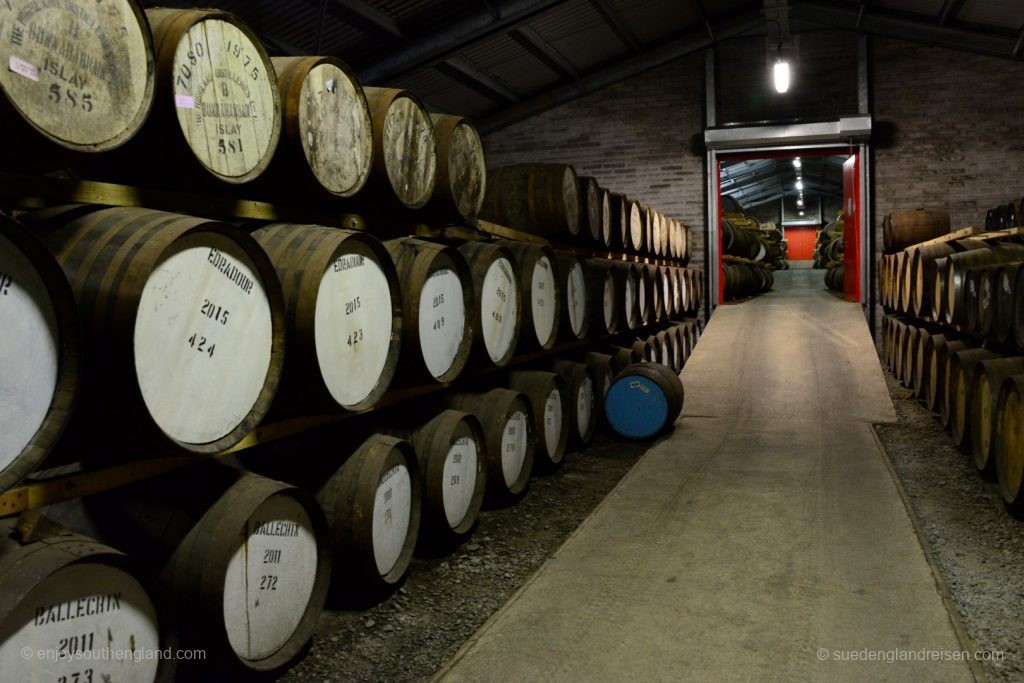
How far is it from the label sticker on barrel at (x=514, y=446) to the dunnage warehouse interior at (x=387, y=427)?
0.03 m

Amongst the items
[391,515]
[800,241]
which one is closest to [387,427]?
[391,515]

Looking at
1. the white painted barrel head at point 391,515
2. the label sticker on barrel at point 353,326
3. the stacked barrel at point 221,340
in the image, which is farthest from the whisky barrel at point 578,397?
the label sticker on barrel at point 353,326

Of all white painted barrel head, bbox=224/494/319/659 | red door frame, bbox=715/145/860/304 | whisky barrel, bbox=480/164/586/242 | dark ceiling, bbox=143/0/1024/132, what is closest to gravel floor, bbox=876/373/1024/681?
white painted barrel head, bbox=224/494/319/659

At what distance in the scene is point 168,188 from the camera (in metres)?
2.41

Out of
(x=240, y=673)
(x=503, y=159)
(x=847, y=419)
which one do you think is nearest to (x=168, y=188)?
(x=240, y=673)

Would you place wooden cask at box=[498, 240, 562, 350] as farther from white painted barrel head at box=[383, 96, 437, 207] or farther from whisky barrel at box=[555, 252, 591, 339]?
white painted barrel head at box=[383, 96, 437, 207]

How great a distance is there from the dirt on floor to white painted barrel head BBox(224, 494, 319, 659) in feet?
0.81

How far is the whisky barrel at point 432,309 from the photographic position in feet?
11.1

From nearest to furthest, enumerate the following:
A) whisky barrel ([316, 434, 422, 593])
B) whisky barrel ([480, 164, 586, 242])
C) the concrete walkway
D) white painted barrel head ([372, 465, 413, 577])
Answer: the concrete walkway → whisky barrel ([316, 434, 422, 593]) → white painted barrel head ([372, 465, 413, 577]) → whisky barrel ([480, 164, 586, 242])

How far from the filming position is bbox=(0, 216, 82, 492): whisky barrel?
1573mm

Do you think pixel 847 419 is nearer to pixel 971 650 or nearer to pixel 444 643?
pixel 971 650

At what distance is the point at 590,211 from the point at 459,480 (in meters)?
3.76

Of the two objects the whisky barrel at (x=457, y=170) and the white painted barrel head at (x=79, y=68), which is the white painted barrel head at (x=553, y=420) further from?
the white painted barrel head at (x=79, y=68)

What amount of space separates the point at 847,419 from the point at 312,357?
540 cm
